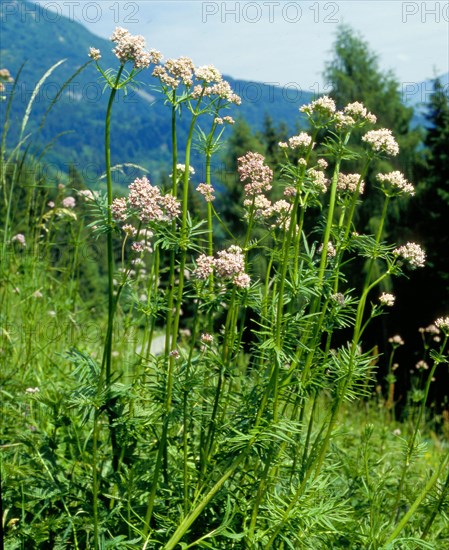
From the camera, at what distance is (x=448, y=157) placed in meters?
23.8

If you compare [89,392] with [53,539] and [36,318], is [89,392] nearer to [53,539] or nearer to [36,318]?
[53,539]

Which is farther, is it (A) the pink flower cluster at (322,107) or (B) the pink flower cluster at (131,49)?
(A) the pink flower cluster at (322,107)

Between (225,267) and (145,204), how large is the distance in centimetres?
30

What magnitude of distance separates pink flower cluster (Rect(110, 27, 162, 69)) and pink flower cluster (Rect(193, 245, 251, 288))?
1.98 ft

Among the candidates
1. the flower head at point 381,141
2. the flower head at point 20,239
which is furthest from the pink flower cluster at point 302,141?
the flower head at point 20,239

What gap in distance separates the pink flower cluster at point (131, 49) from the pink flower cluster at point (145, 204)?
1.16ft

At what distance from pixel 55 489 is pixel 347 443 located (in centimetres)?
260

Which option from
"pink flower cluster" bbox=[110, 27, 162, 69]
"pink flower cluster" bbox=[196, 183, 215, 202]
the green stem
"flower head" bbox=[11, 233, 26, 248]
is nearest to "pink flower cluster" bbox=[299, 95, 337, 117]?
"pink flower cluster" bbox=[196, 183, 215, 202]

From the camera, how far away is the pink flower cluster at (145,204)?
Answer: 201cm

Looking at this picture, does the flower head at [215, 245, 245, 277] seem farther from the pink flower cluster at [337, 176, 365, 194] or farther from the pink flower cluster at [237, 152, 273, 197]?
the pink flower cluster at [337, 176, 365, 194]

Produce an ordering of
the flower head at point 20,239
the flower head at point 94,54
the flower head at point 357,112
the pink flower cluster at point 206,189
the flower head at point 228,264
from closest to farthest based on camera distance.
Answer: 1. the flower head at point 228,264
2. the flower head at point 94,54
3. the flower head at point 357,112
4. the pink flower cluster at point 206,189
5. the flower head at point 20,239

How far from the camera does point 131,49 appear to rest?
2.02 m

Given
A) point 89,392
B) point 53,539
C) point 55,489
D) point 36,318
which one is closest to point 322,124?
point 89,392

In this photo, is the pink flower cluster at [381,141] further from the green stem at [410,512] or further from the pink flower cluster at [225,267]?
the green stem at [410,512]
